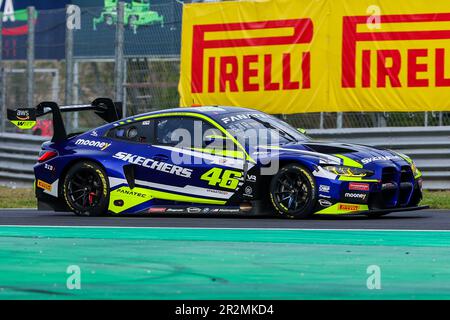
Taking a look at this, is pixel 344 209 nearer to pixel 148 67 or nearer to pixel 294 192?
pixel 294 192

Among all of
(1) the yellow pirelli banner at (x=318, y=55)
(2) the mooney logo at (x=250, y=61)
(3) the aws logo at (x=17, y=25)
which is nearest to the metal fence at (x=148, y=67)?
(1) the yellow pirelli banner at (x=318, y=55)

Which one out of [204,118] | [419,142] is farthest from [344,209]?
[419,142]

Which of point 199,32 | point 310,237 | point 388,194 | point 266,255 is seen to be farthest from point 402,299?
point 199,32

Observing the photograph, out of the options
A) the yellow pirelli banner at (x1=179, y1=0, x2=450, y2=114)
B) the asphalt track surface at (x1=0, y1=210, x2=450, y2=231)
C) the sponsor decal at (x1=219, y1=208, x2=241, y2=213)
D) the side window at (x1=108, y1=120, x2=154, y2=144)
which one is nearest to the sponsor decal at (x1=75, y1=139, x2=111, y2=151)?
the side window at (x1=108, y1=120, x2=154, y2=144)

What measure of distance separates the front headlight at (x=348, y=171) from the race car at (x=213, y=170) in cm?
1

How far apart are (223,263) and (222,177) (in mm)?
4316

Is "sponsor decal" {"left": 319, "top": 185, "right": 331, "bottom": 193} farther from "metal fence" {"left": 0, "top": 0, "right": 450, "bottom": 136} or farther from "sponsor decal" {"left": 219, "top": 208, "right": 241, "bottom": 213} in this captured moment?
"metal fence" {"left": 0, "top": 0, "right": 450, "bottom": 136}

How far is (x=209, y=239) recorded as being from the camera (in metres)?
9.79

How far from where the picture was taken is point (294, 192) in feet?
39.1

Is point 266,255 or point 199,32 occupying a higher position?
point 199,32

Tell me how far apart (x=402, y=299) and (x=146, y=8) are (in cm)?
1263

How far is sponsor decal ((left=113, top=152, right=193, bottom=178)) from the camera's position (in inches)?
493
